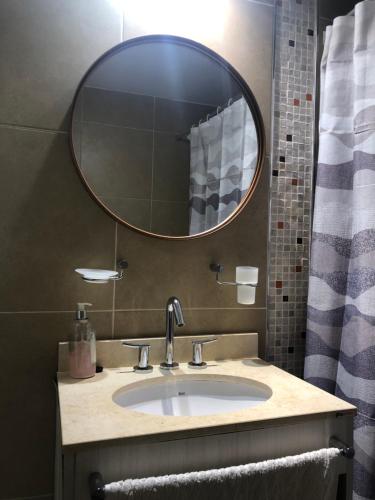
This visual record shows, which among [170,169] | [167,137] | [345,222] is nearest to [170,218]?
[170,169]

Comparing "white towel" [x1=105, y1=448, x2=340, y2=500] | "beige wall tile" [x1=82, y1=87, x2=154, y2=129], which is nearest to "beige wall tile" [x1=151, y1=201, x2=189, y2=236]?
"beige wall tile" [x1=82, y1=87, x2=154, y2=129]

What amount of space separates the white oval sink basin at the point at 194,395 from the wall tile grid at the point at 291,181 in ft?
1.01

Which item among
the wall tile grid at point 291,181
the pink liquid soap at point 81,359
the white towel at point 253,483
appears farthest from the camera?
the wall tile grid at point 291,181

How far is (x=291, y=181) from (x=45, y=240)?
0.85m

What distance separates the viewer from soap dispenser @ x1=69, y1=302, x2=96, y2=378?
114cm

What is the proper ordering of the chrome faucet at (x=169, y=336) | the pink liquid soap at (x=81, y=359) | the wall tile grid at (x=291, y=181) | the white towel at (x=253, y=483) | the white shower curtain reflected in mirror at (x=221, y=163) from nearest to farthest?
the white towel at (x=253, y=483), the pink liquid soap at (x=81, y=359), the chrome faucet at (x=169, y=336), the white shower curtain reflected in mirror at (x=221, y=163), the wall tile grid at (x=291, y=181)

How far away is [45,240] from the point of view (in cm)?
124

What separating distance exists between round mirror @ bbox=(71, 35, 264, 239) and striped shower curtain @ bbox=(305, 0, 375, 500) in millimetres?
255

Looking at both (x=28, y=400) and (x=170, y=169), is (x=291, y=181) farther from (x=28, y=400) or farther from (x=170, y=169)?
(x=28, y=400)

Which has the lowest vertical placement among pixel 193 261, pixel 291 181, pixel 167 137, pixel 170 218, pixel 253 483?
pixel 253 483

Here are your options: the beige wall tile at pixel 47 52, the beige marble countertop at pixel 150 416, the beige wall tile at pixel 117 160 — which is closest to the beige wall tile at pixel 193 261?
the beige wall tile at pixel 117 160

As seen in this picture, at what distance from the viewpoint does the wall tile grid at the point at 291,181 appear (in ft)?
4.89

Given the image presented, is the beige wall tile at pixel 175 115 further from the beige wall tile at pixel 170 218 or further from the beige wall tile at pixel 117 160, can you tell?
the beige wall tile at pixel 170 218

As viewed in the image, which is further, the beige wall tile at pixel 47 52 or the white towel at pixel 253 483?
the beige wall tile at pixel 47 52
